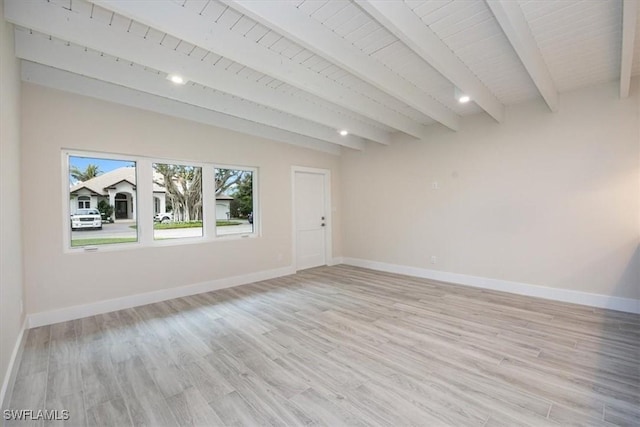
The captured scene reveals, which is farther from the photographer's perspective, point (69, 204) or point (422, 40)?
point (69, 204)

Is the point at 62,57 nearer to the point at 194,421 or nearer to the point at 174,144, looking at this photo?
the point at 174,144

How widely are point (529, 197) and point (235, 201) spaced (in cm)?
446

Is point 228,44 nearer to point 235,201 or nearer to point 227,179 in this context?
point 227,179

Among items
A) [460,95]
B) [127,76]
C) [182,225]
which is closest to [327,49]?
[460,95]

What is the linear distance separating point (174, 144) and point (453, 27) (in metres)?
3.68

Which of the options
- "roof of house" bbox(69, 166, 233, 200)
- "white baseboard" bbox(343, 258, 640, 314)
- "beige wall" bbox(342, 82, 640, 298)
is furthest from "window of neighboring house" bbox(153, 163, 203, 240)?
"white baseboard" bbox(343, 258, 640, 314)

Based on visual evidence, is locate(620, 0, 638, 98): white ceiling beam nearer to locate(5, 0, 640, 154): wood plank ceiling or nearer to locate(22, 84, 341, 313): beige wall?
locate(5, 0, 640, 154): wood plank ceiling

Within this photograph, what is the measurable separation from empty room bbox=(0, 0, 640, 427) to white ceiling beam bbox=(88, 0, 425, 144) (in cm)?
2

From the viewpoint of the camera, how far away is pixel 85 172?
3568mm

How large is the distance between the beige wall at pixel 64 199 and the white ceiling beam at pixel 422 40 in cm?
326

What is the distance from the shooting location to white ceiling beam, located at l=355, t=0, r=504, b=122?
2.01m

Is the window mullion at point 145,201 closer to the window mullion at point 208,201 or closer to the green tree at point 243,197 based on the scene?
the window mullion at point 208,201

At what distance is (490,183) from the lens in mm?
4418

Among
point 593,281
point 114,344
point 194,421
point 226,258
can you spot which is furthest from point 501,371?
point 226,258
